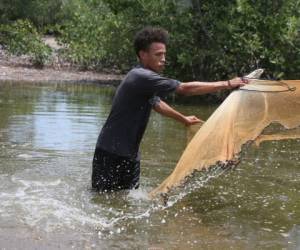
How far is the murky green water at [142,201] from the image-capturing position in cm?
530

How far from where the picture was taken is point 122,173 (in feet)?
21.0

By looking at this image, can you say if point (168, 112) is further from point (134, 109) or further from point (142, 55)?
point (142, 55)

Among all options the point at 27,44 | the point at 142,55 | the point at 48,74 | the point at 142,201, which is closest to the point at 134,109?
the point at 142,55

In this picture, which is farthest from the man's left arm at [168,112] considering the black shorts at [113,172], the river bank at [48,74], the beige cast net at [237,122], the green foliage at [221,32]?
the river bank at [48,74]

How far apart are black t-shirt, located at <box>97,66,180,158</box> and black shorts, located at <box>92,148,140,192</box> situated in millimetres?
73

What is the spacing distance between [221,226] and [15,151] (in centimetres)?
406

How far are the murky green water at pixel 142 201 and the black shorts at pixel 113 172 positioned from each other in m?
0.10

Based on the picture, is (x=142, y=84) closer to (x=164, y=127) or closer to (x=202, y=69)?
(x=164, y=127)

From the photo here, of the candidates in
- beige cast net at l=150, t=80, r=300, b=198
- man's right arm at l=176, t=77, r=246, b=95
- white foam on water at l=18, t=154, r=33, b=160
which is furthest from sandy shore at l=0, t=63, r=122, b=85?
man's right arm at l=176, t=77, r=246, b=95

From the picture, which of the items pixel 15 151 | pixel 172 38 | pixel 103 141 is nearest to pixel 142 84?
pixel 103 141

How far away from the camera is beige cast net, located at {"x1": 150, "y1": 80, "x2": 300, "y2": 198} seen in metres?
5.78

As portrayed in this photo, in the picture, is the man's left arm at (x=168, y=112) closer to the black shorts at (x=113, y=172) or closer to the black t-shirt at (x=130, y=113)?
the black t-shirt at (x=130, y=113)

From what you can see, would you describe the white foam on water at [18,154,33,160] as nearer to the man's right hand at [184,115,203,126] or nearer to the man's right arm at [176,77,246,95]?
the man's right hand at [184,115,203,126]

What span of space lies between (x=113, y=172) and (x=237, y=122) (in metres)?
1.30
